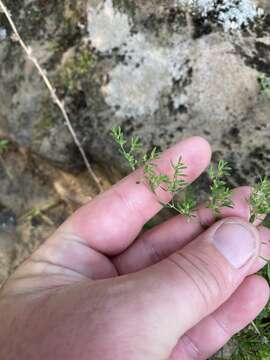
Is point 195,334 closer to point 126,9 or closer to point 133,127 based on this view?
point 133,127

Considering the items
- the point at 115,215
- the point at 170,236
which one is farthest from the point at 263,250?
the point at 115,215

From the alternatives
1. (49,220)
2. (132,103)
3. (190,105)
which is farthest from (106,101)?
(49,220)

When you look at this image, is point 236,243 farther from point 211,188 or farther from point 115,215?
point 115,215

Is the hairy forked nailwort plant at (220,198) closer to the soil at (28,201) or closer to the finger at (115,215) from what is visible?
the finger at (115,215)

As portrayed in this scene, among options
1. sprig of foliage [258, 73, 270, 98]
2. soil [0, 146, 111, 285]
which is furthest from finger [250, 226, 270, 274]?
soil [0, 146, 111, 285]

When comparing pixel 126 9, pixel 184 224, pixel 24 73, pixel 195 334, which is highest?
pixel 126 9

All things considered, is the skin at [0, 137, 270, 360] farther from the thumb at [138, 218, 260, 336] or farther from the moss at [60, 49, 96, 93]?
the moss at [60, 49, 96, 93]
